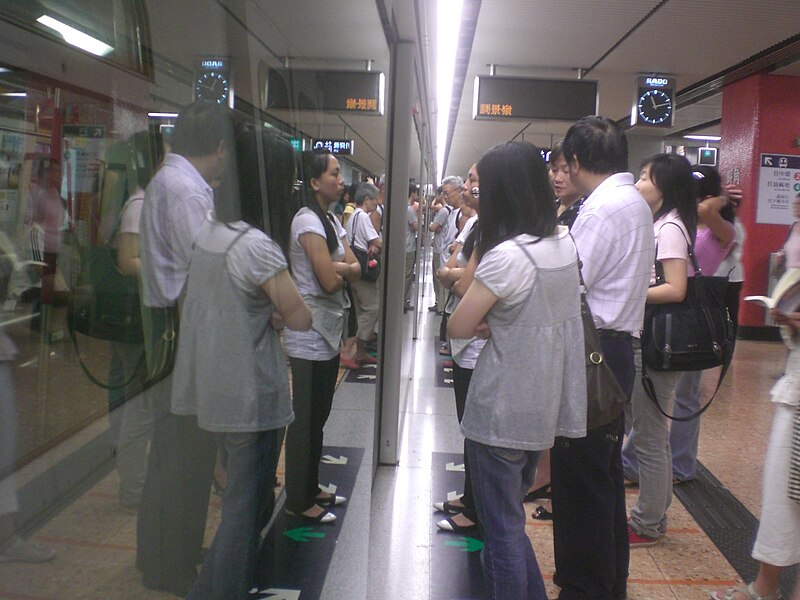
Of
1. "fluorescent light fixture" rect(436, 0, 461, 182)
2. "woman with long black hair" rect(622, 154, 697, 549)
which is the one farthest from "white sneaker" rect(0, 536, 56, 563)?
"fluorescent light fixture" rect(436, 0, 461, 182)

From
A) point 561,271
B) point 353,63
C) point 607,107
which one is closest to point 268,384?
point 561,271

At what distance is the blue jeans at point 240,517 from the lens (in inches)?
34.9

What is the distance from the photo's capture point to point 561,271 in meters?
1.76

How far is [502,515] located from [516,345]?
0.44 m

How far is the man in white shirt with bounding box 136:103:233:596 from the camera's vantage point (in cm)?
67

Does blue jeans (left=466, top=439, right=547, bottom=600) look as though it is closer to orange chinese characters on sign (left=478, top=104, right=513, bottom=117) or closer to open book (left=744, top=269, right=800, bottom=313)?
open book (left=744, top=269, right=800, bottom=313)

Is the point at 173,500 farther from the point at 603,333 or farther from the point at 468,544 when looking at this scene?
the point at 468,544

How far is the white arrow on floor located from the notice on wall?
23.5ft

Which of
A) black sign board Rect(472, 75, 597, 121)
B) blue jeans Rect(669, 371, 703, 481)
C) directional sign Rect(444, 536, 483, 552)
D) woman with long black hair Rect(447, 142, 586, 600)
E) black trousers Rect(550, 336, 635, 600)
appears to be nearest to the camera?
woman with long black hair Rect(447, 142, 586, 600)

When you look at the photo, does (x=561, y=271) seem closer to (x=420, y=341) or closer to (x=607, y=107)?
(x=420, y=341)

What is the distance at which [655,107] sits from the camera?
764 cm

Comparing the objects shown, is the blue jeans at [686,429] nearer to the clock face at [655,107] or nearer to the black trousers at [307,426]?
the black trousers at [307,426]

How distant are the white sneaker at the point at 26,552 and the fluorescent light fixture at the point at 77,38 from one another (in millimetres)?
355

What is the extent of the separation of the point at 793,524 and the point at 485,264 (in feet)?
3.75
